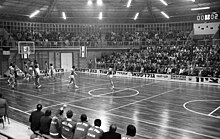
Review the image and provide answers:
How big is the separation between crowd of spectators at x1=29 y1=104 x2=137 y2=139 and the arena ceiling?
90.3 feet

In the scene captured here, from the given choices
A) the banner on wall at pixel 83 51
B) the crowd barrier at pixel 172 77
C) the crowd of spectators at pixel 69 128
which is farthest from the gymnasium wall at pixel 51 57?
the crowd of spectators at pixel 69 128

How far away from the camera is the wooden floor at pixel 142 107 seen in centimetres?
1093

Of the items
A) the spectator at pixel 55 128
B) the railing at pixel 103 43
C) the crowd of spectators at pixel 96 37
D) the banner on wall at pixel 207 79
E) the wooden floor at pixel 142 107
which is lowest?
the wooden floor at pixel 142 107

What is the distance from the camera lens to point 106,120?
12250mm

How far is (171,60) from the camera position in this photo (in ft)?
101

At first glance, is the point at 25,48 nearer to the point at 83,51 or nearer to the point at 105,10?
the point at 83,51

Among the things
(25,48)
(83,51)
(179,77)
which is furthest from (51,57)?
(179,77)

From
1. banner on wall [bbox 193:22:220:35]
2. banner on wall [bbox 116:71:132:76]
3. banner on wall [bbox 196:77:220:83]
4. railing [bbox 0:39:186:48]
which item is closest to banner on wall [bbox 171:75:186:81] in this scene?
banner on wall [bbox 196:77:220:83]

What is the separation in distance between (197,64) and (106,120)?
19189mm

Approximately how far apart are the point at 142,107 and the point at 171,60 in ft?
56.3

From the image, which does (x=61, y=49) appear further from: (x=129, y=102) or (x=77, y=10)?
(x=129, y=102)

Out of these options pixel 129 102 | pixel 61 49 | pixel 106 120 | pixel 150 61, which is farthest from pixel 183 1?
pixel 106 120

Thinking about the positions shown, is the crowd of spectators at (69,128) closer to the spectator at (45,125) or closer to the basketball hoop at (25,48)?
the spectator at (45,125)

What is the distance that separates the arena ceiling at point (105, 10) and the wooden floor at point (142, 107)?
689 inches
